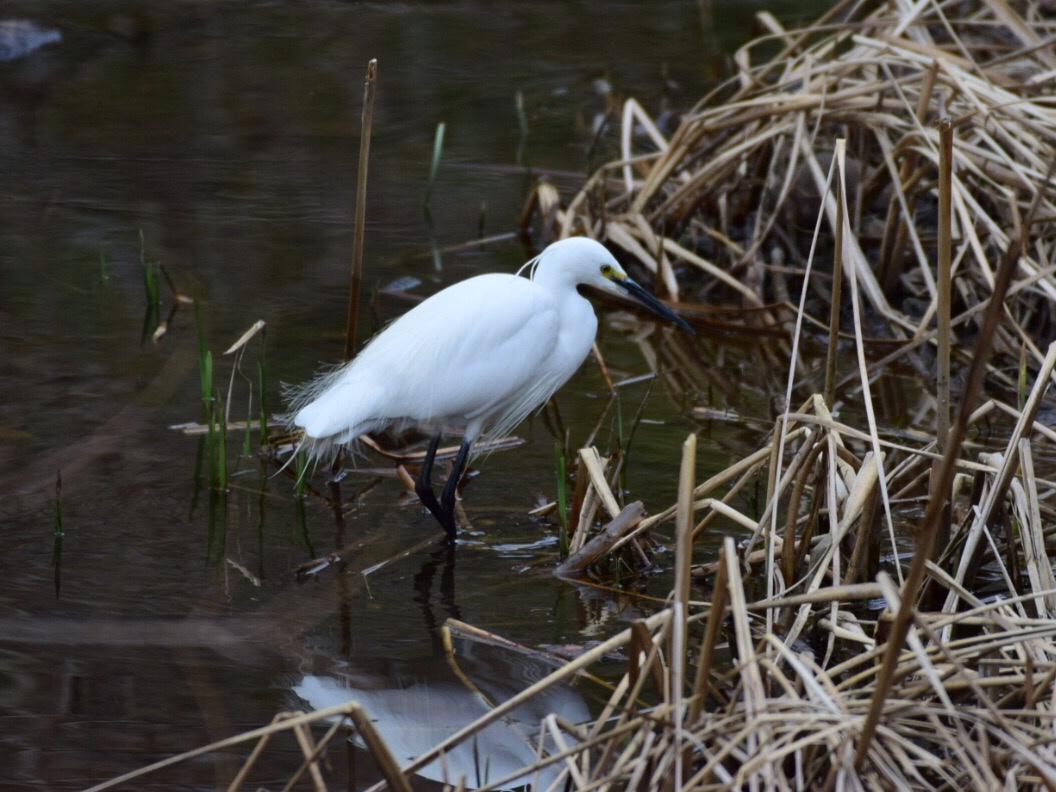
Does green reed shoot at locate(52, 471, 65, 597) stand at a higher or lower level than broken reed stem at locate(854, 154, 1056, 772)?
lower

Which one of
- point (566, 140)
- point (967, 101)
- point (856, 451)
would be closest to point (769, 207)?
point (967, 101)

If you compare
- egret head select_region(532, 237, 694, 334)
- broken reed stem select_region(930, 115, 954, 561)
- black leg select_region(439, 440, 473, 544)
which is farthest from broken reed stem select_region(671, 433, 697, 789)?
egret head select_region(532, 237, 694, 334)

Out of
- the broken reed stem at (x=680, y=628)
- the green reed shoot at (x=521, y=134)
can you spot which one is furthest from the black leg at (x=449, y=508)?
the green reed shoot at (x=521, y=134)

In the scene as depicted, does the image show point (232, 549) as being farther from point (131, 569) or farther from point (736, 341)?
point (736, 341)

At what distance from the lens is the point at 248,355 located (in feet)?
16.9

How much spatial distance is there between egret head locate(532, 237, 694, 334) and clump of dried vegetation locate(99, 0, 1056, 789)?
2.15 feet

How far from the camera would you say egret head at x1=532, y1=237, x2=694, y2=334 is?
3.89 metres

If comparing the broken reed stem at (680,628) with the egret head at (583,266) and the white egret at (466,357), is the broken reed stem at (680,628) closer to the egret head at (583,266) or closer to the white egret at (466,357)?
the white egret at (466,357)

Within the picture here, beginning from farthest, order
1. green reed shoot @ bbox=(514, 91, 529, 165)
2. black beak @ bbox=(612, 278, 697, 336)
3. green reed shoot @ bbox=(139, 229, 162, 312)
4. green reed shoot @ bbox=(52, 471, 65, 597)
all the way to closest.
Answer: green reed shoot @ bbox=(514, 91, 529, 165), green reed shoot @ bbox=(139, 229, 162, 312), black beak @ bbox=(612, 278, 697, 336), green reed shoot @ bbox=(52, 471, 65, 597)

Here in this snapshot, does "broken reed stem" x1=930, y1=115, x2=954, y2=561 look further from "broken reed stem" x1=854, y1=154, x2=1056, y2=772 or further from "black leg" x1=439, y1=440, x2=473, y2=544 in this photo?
"black leg" x1=439, y1=440, x2=473, y2=544

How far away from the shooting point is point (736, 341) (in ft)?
19.0

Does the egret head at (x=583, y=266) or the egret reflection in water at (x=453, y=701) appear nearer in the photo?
the egret reflection in water at (x=453, y=701)

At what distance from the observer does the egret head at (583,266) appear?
12.8 ft

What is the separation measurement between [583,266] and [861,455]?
3.93 feet
